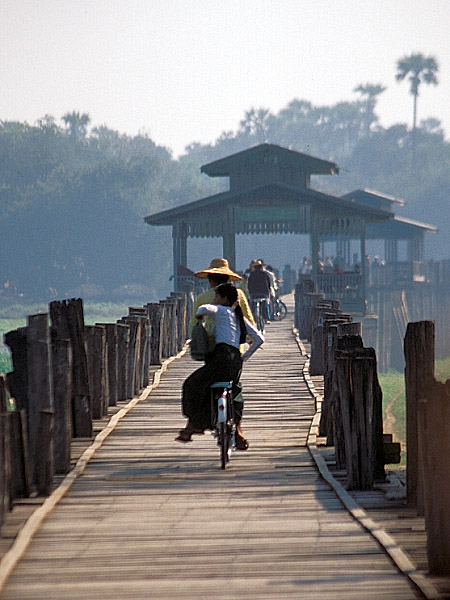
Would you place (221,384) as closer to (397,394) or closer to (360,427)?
(360,427)

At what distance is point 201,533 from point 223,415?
2063mm

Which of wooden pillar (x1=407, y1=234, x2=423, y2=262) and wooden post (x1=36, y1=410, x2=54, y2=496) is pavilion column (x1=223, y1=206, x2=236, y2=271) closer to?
wooden pillar (x1=407, y1=234, x2=423, y2=262)

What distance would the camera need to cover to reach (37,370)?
8.02 metres

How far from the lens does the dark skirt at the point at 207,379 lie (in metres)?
8.82

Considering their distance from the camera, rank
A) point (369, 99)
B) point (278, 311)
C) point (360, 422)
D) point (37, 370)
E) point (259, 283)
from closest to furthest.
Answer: point (37, 370), point (360, 422), point (259, 283), point (278, 311), point (369, 99)

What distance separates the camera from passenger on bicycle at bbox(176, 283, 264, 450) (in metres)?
8.83

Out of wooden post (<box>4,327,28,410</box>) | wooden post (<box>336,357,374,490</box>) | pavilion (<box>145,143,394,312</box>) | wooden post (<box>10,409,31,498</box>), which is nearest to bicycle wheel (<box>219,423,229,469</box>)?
wooden post (<box>336,357,374,490</box>)

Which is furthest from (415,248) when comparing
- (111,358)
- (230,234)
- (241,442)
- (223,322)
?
(223,322)

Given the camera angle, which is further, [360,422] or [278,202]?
[278,202]

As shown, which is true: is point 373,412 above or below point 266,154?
below

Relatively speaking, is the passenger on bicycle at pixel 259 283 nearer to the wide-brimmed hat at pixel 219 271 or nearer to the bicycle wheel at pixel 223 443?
the wide-brimmed hat at pixel 219 271

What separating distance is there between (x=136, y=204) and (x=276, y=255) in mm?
13266

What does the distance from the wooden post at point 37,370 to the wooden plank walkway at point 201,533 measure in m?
0.61

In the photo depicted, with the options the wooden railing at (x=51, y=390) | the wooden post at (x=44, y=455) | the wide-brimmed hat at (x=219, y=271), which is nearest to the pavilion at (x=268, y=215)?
the wooden railing at (x=51, y=390)
